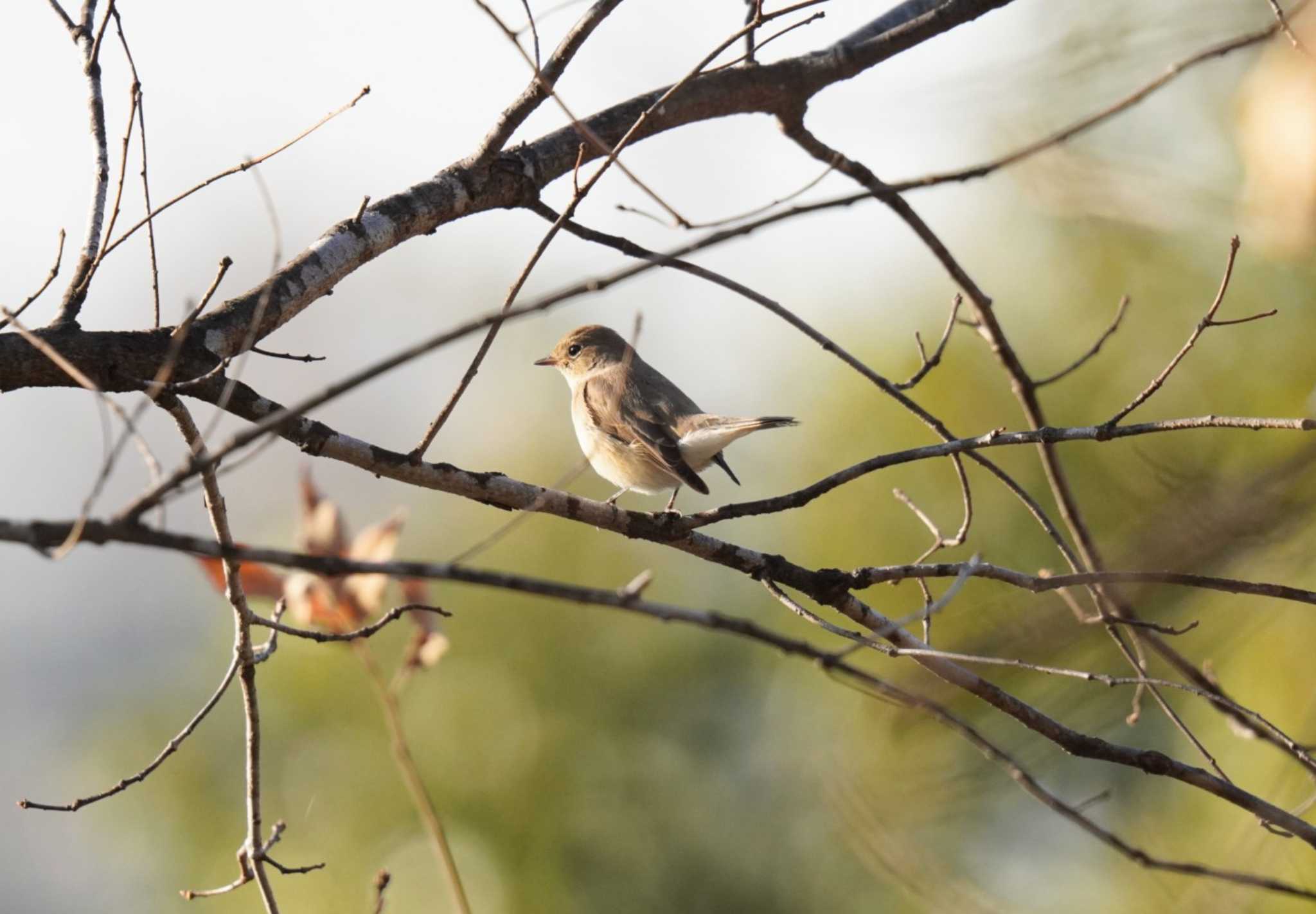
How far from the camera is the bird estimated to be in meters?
4.32

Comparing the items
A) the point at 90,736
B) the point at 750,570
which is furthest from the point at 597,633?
the point at 750,570

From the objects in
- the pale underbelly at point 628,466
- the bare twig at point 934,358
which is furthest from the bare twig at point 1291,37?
the pale underbelly at point 628,466

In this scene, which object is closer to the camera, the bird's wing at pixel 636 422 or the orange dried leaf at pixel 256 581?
the orange dried leaf at pixel 256 581

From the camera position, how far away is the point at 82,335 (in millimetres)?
2039

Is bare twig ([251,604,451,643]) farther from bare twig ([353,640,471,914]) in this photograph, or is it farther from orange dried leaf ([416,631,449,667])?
orange dried leaf ([416,631,449,667])

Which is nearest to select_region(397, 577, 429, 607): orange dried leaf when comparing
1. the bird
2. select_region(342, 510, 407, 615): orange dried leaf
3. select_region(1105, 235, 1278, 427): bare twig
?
select_region(342, 510, 407, 615): orange dried leaf

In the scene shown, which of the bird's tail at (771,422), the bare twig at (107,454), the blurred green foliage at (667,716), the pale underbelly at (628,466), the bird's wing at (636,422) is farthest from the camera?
the blurred green foliage at (667,716)

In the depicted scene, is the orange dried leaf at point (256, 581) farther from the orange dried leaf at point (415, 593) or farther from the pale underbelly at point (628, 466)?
the pale underbelly at point (628, 466)

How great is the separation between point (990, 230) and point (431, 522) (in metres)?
6.63

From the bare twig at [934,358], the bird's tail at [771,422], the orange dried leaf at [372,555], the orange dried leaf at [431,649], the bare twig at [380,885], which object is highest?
the bird's tail at [771,422]

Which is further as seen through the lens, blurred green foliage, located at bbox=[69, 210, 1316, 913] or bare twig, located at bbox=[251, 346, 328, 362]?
blurred green foliage, located at bbox=[69, 210, 1316, 913]

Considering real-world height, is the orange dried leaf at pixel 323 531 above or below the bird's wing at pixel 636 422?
below

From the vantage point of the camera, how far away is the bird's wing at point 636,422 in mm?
4285

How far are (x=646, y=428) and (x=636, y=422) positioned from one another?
0.09 meters
